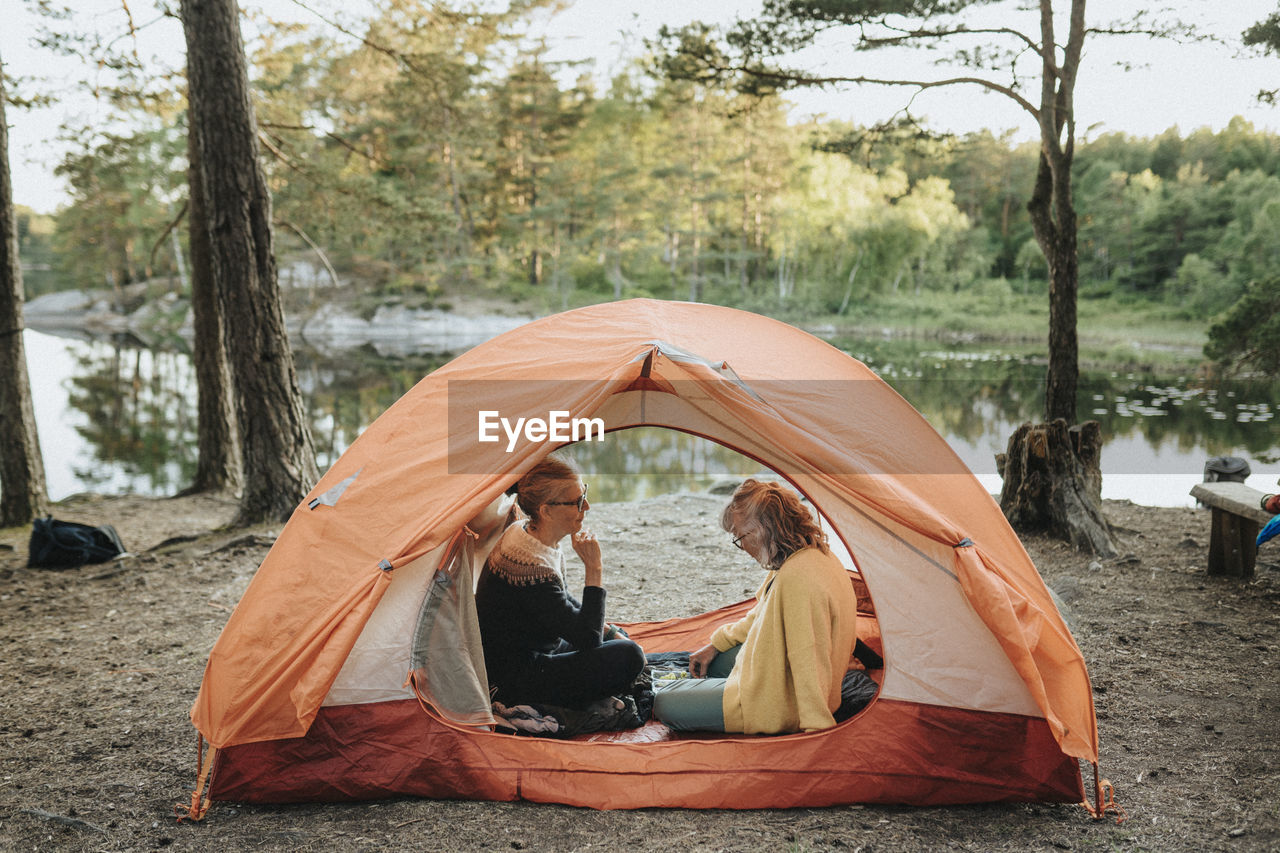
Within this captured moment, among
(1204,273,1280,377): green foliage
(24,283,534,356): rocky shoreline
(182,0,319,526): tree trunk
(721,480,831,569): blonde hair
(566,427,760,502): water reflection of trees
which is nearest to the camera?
(721,480,831,569): blonde hair

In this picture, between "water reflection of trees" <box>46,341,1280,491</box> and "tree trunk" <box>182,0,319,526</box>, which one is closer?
"tree trunk" <box>182,0,319,526</box>

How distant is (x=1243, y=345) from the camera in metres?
6.86

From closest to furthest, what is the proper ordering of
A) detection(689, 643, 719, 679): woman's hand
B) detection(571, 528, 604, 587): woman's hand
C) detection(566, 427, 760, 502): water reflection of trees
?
detection(571, 528, 604, 587): woman's hand < detection(689, 643, 719, 679): woman's hand < detection(566, 427, 760, 502): water reflection of trees

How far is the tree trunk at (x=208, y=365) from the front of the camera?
7617 millimetres

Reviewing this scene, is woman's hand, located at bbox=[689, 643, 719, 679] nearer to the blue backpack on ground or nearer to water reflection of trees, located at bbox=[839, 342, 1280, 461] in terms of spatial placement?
the blue backpack on ground

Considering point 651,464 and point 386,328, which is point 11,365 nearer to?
point 651,464

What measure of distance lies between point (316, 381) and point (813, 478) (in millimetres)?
18602

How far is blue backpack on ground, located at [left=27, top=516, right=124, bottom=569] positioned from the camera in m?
5.52

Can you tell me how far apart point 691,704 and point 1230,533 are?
377 cm

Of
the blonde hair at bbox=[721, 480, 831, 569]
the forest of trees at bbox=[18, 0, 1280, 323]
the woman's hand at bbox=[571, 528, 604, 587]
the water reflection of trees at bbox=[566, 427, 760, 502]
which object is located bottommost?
the water reflection of trees at bbox=[566, 427, 760, 502]

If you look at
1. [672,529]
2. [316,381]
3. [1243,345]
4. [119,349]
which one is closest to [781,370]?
[672,529]

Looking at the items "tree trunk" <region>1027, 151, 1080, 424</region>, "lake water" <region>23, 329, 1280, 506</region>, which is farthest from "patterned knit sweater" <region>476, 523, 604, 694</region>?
"lake water" <region>23, 329, 1280, 506</region>

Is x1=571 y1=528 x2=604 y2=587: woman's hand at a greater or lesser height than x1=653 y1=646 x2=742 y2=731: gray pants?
greater

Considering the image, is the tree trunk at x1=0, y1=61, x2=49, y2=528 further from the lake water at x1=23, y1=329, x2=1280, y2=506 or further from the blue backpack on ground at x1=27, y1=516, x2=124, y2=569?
the lake water at x1=23, y1=329, x2=1280, y2=506
